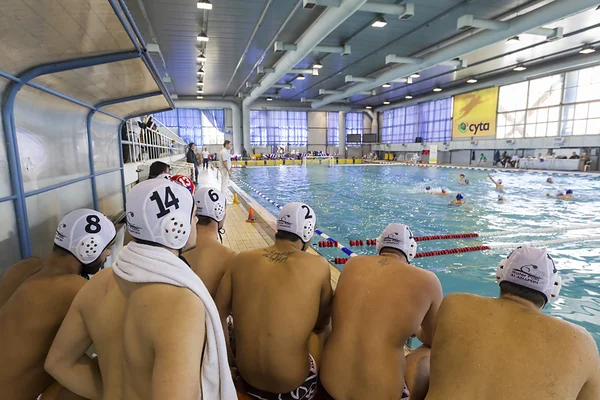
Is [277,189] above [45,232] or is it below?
below

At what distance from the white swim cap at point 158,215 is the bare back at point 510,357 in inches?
48.6

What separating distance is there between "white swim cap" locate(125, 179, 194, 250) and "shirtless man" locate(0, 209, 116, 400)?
0.89m

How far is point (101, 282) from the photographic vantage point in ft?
4.06

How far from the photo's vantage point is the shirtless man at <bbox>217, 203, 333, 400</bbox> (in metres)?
1.94

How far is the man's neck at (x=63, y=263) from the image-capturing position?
1.84m

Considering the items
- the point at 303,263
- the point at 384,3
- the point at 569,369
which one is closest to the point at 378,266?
the point at 303,263

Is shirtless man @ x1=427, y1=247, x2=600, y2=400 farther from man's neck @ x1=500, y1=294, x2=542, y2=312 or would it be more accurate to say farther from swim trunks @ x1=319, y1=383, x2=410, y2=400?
swim trunks @ x1=319, y1=383, x2=410, y2=400

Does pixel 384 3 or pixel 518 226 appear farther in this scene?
pixel 384 3

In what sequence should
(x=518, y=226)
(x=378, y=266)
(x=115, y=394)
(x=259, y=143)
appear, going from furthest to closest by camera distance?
(x=259, y=143) → (x=518, y=226) → (x=378, y=266) → (x=115, y=394)

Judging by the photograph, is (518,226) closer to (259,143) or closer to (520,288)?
(520,288)

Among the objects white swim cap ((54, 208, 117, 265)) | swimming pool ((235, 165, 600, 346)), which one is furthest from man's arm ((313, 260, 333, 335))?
swimming pool ((235, 165, 600, 346))

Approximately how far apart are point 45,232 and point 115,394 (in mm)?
2571

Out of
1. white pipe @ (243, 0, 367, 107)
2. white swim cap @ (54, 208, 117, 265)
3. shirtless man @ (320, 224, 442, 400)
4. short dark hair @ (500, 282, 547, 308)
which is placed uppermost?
white pipe @ (243, 0, 367, 107)

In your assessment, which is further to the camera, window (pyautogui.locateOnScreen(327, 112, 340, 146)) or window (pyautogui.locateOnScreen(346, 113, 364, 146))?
window (pyautogui.locateOnScreen(346, 113, 364, 146))
